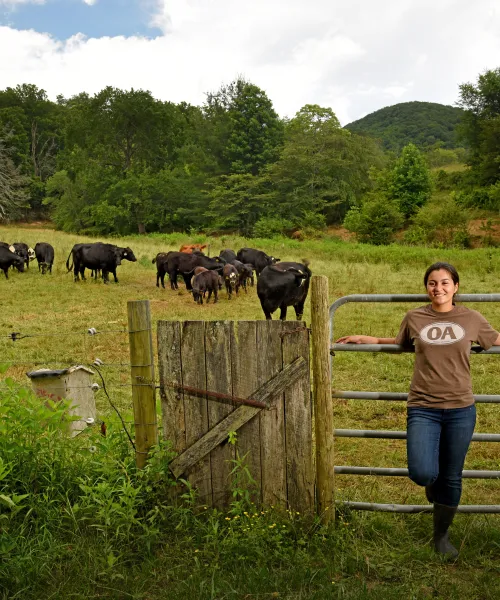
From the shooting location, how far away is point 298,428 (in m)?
3.58

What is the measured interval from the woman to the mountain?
8738 centimetres

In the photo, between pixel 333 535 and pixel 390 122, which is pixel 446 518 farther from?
pixel 390 122

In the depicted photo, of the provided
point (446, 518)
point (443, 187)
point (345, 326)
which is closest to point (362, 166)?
point (443, 187)

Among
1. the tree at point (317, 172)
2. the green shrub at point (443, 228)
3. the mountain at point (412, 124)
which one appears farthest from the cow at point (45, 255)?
the mountain at point (412, 124)

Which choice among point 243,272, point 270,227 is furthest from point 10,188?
point 243,272

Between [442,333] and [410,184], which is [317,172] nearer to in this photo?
[410,184]

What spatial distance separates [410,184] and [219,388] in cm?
4565

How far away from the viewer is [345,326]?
37.0 feet

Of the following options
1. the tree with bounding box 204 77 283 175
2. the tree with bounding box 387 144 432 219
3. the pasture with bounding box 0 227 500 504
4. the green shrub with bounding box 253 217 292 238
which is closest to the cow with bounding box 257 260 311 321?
the pasture with bounding box 0 227 500 504

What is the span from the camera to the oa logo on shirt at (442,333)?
328 cm

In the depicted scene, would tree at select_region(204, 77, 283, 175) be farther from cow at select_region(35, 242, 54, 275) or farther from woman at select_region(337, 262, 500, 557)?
woman at select_region(337, 262, 500, 557)

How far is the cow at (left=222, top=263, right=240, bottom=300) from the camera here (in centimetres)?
1600

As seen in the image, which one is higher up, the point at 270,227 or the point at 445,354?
the point at 270,227

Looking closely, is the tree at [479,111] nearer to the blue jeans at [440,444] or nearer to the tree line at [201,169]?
the tree line at [201,169]
